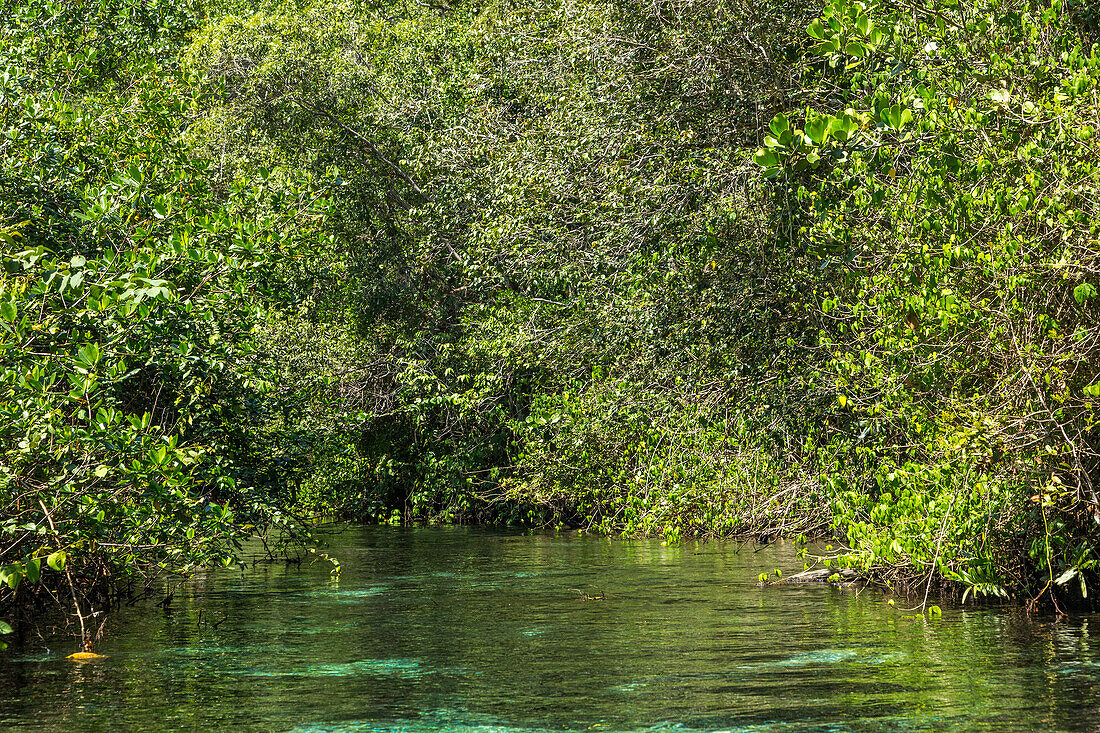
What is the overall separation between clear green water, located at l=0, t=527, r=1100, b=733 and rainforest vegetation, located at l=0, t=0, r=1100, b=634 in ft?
2.87

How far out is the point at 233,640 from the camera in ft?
36.9

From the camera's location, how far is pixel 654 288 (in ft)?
50.6

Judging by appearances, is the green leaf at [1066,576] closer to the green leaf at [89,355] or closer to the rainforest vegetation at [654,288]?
the rainforest vegetation at [654,288]

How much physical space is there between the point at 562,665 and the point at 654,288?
670 cm

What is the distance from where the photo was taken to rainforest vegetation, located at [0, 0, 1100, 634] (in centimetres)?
989

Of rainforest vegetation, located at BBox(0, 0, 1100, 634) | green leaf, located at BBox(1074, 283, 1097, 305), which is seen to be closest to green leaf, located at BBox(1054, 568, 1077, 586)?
rainforest vegetation, located at BBox(0, 0, 1100, 634)

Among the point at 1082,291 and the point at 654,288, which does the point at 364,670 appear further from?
the point at 654,288

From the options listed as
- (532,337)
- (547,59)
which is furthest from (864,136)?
(532,337)

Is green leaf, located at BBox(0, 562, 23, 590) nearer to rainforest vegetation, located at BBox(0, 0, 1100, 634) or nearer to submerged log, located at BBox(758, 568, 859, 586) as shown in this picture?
rainforest vegetation, located at BBox(0, 0, 1100, 634)

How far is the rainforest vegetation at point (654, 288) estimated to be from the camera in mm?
9891

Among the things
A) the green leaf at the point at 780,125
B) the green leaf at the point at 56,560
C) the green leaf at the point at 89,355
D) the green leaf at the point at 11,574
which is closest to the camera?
the green leaf at the point at 780,125

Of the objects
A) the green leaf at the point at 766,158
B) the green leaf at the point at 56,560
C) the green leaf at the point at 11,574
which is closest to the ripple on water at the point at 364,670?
the green leaf at the point at 56,560

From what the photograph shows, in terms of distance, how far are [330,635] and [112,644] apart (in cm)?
186

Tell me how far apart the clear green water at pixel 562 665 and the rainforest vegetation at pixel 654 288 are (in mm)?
876
